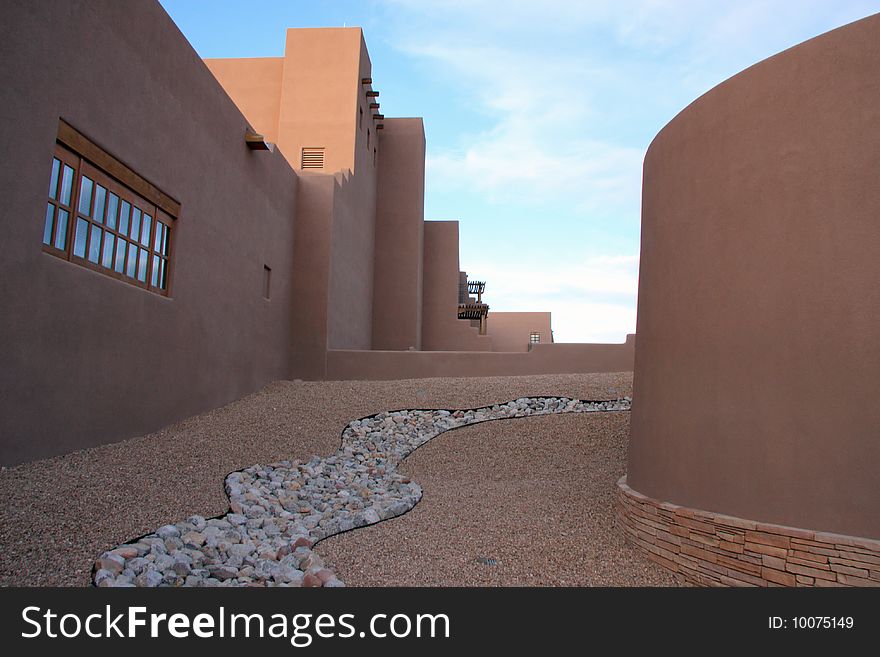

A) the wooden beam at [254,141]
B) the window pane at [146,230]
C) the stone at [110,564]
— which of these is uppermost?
the wooden beam at [254,141]

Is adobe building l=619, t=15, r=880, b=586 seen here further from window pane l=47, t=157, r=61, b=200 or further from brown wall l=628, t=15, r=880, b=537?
window pane l=47, t=157, r=61, b=200

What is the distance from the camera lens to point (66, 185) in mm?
5992

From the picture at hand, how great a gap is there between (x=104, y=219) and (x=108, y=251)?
1.09ft

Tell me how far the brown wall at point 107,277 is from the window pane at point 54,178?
0.67ft

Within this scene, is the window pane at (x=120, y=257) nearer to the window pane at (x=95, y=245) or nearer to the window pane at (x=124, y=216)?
the window pane at (x=124, y=216)

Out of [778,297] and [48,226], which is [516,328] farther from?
[778,297]

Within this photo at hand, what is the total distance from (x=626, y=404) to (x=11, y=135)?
9081 millimetres

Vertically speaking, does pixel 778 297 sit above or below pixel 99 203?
below

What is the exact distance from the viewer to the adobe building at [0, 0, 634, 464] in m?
5.42

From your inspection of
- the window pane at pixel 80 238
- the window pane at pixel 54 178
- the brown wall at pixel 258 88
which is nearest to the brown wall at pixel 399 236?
the brown wall at pixel 258 88

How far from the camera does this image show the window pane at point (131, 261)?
23.7ft

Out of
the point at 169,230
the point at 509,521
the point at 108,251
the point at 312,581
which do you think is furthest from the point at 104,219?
the point at 509,521
